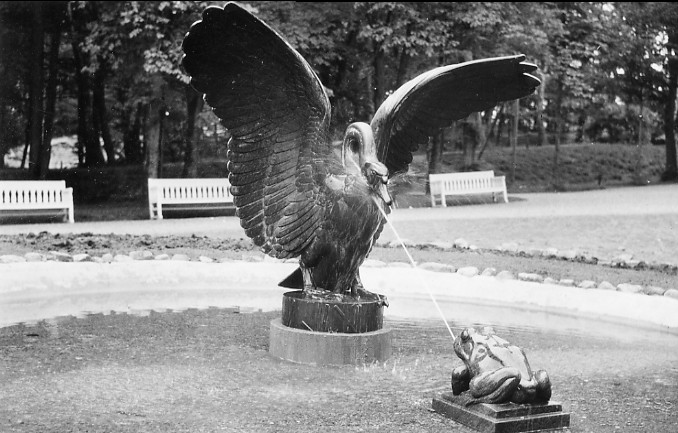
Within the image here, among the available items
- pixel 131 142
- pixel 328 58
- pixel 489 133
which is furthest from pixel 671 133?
pixel 131 142

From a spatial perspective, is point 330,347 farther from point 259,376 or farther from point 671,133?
point 671,133

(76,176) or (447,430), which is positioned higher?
(76,176)

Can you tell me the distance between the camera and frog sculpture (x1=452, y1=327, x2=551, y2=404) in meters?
4.32

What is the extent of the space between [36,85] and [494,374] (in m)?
22.5

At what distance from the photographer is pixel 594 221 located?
16984 millimetres

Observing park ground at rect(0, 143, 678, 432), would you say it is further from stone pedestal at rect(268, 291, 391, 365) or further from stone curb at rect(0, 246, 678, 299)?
stone curb at rect(0, 246, 678, 299)

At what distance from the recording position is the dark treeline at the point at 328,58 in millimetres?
21938

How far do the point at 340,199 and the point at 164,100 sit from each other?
1788 cm

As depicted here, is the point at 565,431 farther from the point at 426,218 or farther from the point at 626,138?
the point at 626,138

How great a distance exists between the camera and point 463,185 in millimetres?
24156

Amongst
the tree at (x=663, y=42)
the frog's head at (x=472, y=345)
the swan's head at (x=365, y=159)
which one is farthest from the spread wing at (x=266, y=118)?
the tree at (x=663, y=42)

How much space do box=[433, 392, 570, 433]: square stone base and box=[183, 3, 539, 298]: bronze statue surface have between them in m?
1.73

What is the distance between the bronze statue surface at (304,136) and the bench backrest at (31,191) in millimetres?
13659

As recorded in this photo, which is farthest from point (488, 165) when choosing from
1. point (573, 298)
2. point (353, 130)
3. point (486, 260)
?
point (353, 130)
